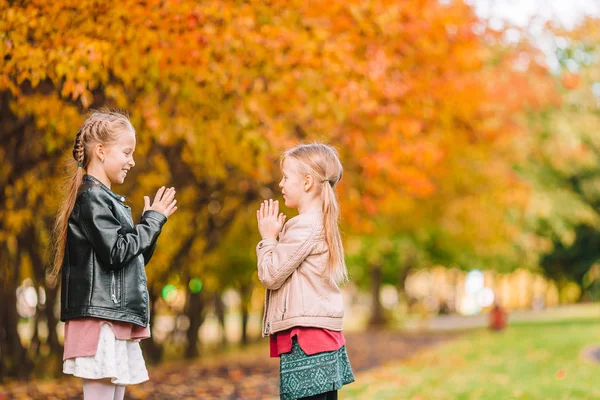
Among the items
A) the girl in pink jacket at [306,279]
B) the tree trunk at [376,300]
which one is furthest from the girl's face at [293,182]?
the tree trunk at [376,300]

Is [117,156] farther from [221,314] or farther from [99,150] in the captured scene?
[221,314]

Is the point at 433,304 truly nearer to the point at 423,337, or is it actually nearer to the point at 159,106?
the point at 423,337

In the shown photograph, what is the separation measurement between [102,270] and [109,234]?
0.61 ft

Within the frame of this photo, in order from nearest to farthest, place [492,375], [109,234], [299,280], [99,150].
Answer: [109,234], [99,150], [299,280], [492,375]

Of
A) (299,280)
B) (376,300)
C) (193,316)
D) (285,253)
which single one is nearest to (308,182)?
(285,253)

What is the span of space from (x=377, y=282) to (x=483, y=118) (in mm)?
14977

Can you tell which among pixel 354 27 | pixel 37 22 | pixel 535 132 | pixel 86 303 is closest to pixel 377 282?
pixel 535 132

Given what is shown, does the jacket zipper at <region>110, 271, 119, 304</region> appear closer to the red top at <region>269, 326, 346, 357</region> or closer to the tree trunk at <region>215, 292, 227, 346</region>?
the red top at <region>269, 326, 346, 357</region>

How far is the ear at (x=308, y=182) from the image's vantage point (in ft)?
13.8

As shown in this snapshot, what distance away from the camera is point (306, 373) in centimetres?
405

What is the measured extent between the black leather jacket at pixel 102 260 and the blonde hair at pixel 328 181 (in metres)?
0.86

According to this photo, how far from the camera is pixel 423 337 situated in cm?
2488

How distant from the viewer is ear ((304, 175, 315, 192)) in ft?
13.8

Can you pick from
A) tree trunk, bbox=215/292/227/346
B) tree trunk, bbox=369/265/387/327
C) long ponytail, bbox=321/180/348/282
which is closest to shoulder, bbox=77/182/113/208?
long ponytail, bbox=321/180/348/282
